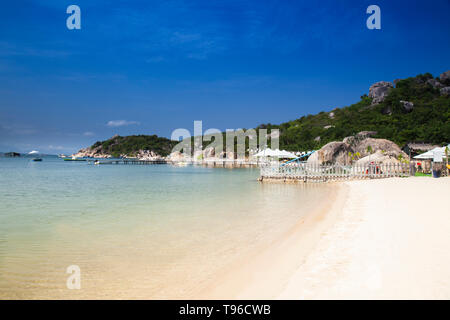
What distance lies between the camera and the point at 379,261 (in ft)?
16.1

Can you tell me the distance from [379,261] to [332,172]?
2127 centimetres

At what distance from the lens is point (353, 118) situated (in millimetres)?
71625

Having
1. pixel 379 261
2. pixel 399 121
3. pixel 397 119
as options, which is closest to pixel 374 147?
pixel 399 121

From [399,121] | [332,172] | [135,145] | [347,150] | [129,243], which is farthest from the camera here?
[135,145]

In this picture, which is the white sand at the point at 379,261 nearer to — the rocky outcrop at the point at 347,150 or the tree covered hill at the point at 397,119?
the rocky outcrop at the point at 347,150

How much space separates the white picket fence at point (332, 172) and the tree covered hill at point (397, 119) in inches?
805

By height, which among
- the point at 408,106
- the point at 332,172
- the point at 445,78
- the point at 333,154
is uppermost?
the point at 445,78

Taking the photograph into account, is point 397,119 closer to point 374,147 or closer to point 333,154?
point 374,147

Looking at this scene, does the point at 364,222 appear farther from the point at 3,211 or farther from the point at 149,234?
the point at 3,211

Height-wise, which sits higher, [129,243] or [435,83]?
[435,83]

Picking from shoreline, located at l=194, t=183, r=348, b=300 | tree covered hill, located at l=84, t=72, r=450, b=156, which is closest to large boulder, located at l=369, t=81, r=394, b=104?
tree covered hill, located at l=84, t=72, r=450, b=156

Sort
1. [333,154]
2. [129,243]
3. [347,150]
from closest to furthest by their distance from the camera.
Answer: [129,243]
[333,154]
[347,150]

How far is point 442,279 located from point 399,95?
3202 inches

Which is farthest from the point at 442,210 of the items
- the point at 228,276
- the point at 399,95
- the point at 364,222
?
→ the point at 399,95
